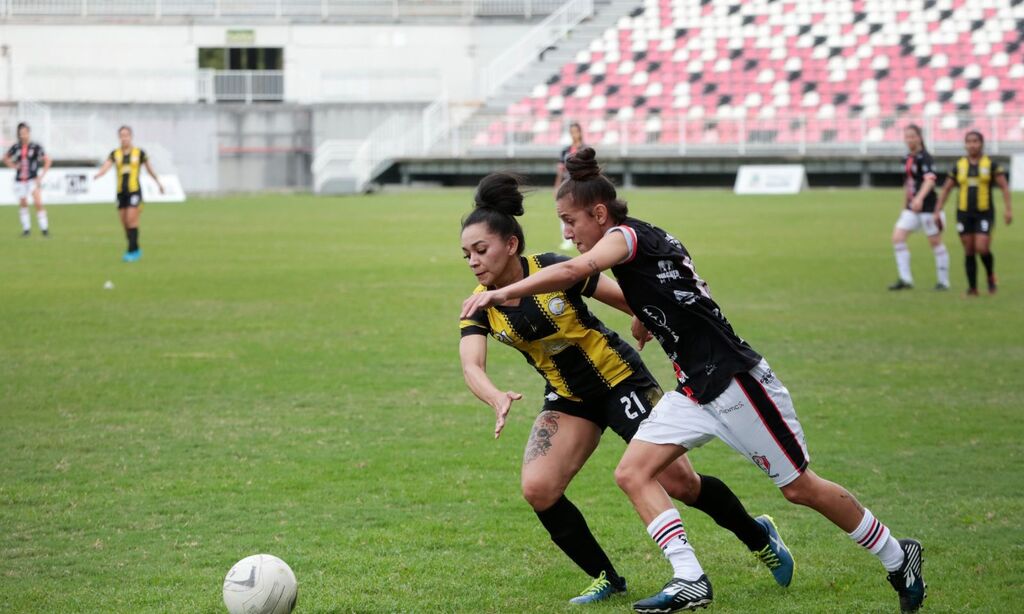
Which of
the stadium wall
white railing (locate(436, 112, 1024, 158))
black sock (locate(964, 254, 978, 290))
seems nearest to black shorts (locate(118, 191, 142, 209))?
black sock (locate(964, 254, 978, 290))

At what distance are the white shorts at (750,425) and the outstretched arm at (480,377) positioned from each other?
602 mm

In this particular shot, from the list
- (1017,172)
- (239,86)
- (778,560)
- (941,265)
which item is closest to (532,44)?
(239,86)

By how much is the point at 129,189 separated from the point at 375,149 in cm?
2410

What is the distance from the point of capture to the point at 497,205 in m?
5.43

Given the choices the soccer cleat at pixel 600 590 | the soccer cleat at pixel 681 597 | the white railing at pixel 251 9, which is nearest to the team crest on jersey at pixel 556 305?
the soccer cleat at pixel 600 590

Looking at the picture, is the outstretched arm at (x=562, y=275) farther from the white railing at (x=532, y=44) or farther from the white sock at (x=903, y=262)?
the white railing at (x=532, y=44)

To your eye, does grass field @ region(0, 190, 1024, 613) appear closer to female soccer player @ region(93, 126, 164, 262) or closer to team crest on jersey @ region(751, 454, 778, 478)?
team crest on jersey @ region(751, 454, 778, 478)

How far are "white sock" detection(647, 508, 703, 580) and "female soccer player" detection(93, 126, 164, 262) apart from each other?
16921mm

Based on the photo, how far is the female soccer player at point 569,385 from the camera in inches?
215

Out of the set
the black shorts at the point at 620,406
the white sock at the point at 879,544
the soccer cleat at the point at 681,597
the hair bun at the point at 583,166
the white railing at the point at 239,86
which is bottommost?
the soccer cleat at the point at 681,597

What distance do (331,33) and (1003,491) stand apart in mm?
46129

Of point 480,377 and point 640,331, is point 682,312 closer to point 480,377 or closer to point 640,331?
point 640,331

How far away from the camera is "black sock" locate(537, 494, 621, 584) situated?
5609mm

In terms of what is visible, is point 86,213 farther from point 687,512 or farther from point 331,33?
point 687,512
